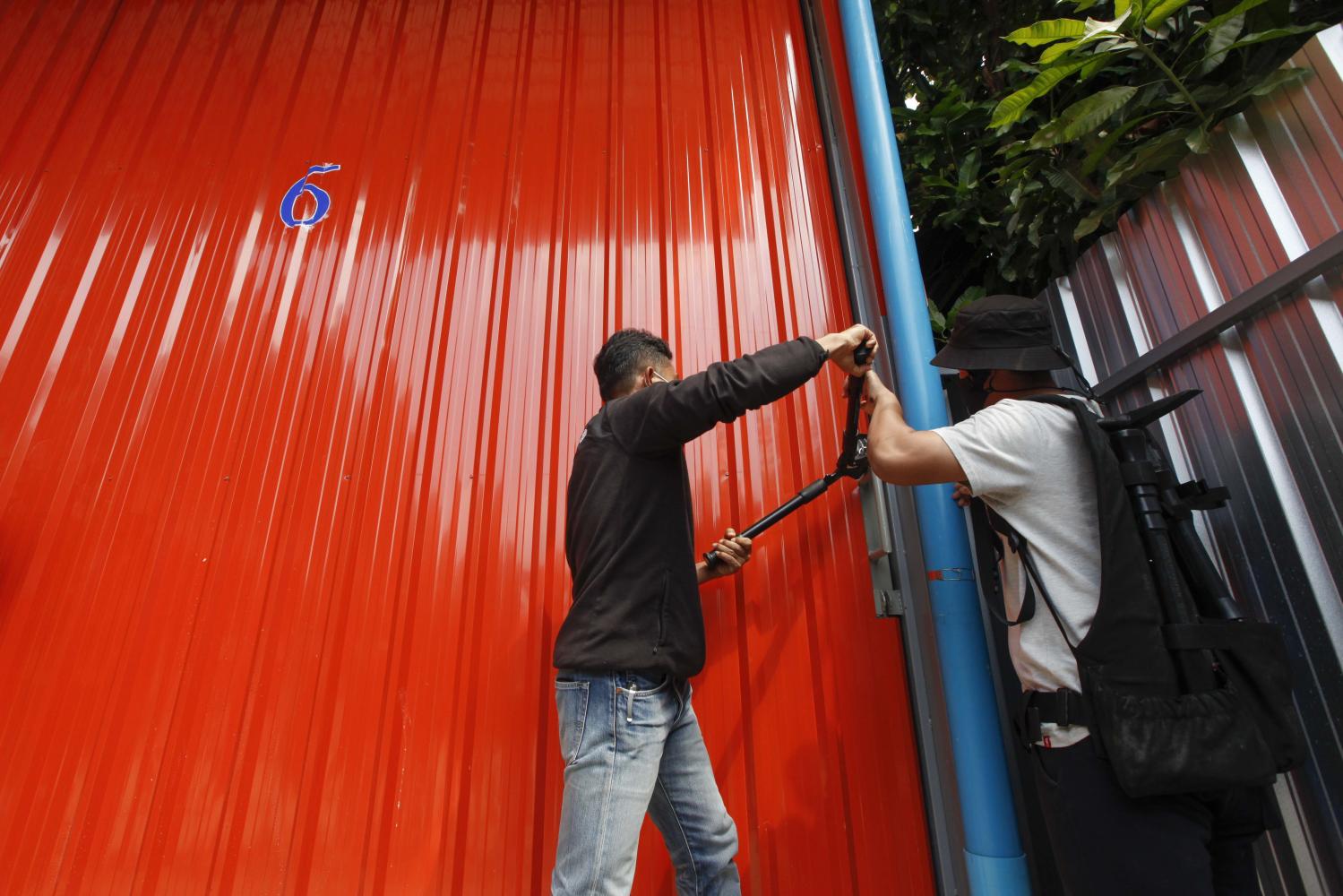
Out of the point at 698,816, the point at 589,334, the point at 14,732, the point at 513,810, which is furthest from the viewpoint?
the point at 589,334

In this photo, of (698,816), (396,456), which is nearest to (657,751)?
(698,816)

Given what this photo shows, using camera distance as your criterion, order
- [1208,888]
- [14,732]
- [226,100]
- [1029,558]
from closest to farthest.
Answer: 1. [1208,888]
2. [1029,558]
3. [14,732]
4. [226,100]

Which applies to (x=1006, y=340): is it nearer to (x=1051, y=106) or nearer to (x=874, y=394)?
(x=874, y=394)

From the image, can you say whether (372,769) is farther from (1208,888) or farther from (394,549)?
(1208,888)

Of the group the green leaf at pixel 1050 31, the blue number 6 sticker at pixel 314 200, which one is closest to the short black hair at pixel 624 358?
the green leaf at pixel 1050 31

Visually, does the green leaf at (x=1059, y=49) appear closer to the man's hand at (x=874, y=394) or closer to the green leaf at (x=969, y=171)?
the green leaf at (x=969, y=171)

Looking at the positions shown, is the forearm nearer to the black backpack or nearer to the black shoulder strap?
the black shoulder strap

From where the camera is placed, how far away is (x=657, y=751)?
1.35 meters

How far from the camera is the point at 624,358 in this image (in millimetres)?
1724

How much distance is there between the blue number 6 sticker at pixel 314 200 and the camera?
2.67 m

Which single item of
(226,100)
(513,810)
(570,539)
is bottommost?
(513,810)

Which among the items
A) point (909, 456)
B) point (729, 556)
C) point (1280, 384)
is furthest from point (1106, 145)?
point (729, 556)

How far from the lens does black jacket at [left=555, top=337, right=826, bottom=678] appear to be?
4.50 feet

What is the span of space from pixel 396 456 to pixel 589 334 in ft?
2.96
